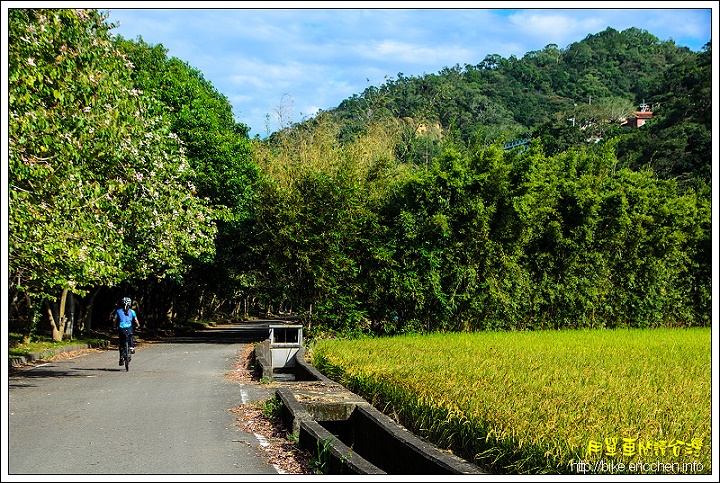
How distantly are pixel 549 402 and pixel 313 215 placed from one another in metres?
15.7

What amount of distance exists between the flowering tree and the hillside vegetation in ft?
0.14

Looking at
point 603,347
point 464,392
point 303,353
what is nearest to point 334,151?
point 303,353

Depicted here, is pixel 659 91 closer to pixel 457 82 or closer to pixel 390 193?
pixel 457 82

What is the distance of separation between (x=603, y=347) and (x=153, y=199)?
10327mm

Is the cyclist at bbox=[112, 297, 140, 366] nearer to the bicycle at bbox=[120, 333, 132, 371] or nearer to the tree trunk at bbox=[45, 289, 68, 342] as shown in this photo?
the bicycle at bbox=[120, 333, 132, 371]

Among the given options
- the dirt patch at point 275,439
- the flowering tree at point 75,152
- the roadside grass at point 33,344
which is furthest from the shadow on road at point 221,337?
the dirt patch at point 275,439

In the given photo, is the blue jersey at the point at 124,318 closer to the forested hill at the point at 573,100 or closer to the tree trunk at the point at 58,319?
the tree trunk at the point at 58,319

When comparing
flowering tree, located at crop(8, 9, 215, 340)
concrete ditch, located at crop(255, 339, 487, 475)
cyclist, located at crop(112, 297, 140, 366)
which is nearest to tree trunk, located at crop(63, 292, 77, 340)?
cyclist, located at crop(112, 297, 140, 366)

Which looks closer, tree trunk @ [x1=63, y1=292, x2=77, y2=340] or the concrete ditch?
the concrete ditch

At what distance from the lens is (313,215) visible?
2227cm

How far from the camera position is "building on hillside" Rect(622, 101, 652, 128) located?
267ft

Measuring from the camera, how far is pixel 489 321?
74.2 feet

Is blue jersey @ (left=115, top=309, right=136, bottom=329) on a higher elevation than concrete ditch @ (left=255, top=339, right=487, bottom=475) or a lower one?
higher

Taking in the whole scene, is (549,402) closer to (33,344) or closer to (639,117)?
(33,344)
